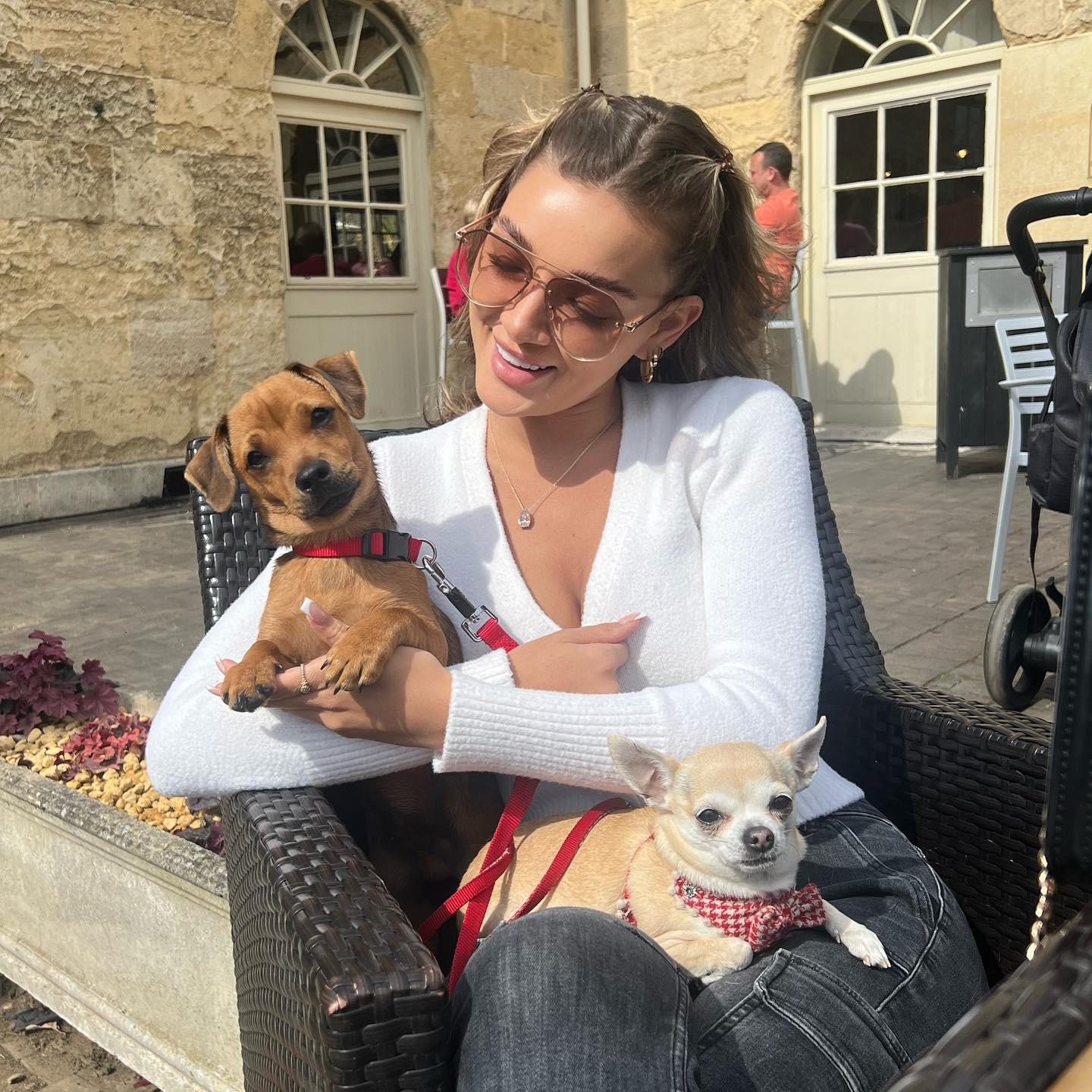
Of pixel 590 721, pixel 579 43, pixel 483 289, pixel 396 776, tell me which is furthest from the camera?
pixel 579 43

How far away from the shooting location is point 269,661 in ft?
5.24

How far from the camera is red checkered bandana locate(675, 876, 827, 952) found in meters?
1.39

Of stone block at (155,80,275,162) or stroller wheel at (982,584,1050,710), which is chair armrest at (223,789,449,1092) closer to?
stroller wheel at (982,584,1050,710)

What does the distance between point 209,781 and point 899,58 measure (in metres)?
9.00

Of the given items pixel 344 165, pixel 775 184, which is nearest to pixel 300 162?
pixel 344 165

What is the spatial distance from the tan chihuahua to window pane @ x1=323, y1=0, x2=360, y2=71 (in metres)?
8.42

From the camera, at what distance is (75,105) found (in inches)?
275

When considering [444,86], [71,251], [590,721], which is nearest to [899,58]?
[444,86]

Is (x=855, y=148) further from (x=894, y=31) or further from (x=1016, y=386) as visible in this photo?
(x=1016, y=386)

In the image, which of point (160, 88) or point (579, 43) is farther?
point (579, 43)

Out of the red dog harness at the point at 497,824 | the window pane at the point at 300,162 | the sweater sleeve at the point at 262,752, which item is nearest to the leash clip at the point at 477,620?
the red dog harness at the point at 497,824

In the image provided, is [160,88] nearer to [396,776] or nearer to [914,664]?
[914,664]

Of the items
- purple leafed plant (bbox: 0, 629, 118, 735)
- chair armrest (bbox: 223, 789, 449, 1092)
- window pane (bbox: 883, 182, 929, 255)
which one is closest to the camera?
chair armrest (bbox: 223, 789, 449, 1092)

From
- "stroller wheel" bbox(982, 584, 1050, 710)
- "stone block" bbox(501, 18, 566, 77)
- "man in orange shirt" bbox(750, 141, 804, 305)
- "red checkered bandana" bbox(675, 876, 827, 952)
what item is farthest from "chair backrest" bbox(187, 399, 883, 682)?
"stone block" bbox(501, 18, 566, 77)
